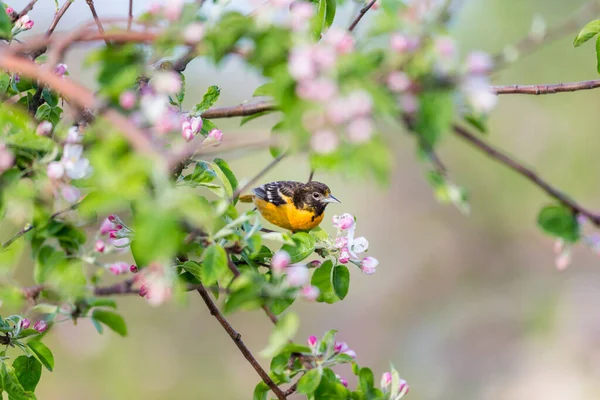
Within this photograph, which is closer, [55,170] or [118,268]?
[55,170]

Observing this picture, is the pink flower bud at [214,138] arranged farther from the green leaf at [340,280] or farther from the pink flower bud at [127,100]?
the pink flower bud at [127,100]

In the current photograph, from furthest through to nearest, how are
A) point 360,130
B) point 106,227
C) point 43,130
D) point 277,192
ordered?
1. point 277,192
2. point 106,227
3. point 43,130
4. point 360,130

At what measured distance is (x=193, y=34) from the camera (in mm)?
903

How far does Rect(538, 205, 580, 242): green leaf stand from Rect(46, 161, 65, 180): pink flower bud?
0.67m

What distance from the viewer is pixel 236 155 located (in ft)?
3.81

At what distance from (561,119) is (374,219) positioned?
2126 millimetres

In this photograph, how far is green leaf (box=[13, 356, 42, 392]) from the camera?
1.53m

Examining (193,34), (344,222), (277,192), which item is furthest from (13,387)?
(277,192)

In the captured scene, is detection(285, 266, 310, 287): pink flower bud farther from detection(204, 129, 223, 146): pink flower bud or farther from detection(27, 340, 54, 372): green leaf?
detection(27, 340, 54, 372): green leaf

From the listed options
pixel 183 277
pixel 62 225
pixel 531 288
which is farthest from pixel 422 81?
pixel 531 288

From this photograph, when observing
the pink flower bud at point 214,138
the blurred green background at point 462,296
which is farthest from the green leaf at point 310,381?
the blurred green background at point 462,296

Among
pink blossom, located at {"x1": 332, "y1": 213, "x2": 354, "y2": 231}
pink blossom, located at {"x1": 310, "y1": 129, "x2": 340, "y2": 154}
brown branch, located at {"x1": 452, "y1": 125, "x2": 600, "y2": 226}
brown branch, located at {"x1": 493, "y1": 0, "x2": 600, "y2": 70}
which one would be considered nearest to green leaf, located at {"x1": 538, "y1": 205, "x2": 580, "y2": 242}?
brown branch, located at {"x1": 452, "y1": 125, "x2": 600, "y2": 226}

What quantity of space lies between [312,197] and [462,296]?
394cm

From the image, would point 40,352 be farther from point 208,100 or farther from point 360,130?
point 360,130
